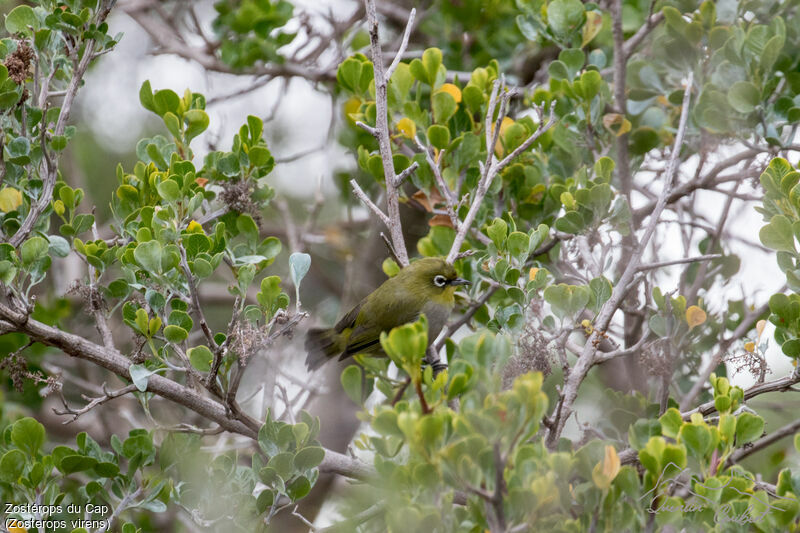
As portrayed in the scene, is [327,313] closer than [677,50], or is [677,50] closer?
[677,50]

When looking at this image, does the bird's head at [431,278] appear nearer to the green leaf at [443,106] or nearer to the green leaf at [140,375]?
the green leaf at [443,106]

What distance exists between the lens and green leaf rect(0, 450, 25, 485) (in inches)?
120

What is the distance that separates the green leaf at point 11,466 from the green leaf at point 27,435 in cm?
9

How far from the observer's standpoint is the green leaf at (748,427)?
2607mm

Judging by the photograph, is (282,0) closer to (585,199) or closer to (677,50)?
(677,50)

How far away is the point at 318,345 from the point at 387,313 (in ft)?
2.04

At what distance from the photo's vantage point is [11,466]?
3.09 metres

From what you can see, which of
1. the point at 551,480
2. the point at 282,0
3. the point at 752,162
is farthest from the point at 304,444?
the point at 282,0

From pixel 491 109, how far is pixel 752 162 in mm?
1732

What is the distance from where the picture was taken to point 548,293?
3.19m

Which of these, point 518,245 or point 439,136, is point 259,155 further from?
point 518,245

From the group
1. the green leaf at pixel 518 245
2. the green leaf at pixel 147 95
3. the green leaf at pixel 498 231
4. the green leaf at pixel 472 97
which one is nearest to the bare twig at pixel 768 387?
the green leaf at pixel 518 245

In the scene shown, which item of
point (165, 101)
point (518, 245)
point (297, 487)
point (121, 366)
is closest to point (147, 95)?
point (165, 101)

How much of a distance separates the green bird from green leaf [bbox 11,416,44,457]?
2.21 metres
